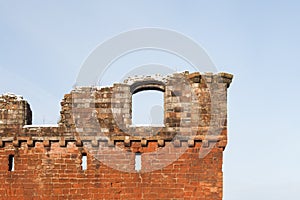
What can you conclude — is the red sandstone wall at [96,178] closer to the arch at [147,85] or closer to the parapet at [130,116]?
the parapet at [130,116]

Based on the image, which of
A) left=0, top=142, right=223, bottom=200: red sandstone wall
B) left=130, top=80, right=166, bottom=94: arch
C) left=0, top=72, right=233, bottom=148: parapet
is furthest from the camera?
left=130, top=80, right=166, bottom=94: arch

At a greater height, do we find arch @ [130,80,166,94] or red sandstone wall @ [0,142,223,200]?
arch @ [130,80,166,94]

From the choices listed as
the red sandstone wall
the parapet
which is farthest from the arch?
the red sandstone wall

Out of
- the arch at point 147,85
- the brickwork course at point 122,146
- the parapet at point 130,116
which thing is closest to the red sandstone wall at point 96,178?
the brickwork course at point 122,146

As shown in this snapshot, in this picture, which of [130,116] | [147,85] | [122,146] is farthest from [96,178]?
[147,85]

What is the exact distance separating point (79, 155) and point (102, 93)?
179 centimetres

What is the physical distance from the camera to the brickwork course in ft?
49.9

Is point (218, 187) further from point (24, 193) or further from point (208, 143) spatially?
point (24, 193)

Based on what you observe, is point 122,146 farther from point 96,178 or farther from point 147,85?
point 147,85

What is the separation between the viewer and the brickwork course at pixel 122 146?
15195 millimetres

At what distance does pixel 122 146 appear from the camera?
15.5 meters

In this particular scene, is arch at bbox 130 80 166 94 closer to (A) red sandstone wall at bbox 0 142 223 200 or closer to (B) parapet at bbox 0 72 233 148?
(B) parapet at bbox 0 72 233 148

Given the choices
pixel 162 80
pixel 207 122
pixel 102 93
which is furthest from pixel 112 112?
pixel 207 122

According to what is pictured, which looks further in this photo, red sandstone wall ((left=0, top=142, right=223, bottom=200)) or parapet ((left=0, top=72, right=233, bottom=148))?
parapet ((left=0, top=72, right=233, bottom=148))
